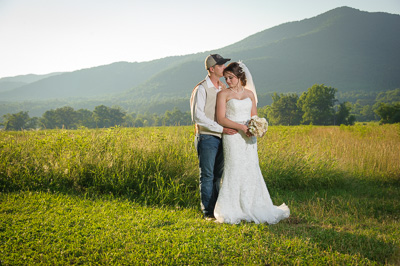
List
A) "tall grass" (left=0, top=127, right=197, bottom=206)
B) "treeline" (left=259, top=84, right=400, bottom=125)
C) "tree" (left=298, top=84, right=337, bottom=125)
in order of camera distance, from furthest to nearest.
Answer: "tree" (left=298, top=84, right=337, bottom=125) → "treeline" (left=259, top=84, right=400, bottom=125) → "tall grass" (left=0, top=127, right=197, bottom=206)

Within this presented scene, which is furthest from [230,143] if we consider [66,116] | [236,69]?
[66,116]

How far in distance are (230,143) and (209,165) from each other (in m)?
0.51

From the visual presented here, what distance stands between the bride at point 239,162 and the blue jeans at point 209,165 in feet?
0.61

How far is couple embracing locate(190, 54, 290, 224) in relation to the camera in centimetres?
468

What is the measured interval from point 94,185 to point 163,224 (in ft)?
8.18

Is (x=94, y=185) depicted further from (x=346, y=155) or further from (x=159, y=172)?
(x=346, y=155)

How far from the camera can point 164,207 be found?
18.7ft

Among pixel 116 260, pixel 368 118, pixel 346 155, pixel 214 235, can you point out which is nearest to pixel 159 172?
pixel 214 235

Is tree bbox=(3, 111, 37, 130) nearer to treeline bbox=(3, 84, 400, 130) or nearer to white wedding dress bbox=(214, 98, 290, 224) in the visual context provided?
treeline bbox=(3, 84, 400, 130)

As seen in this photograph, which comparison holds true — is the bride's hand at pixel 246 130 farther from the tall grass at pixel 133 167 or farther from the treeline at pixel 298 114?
the treeline at pixel 298 114

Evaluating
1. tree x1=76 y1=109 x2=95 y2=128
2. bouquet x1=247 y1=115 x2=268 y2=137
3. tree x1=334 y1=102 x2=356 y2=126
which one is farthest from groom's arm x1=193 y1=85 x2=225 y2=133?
tree x1=76 y1=109 x2=95 y2=128

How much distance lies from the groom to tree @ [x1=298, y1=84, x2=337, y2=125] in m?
71.5

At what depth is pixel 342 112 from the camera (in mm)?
68875

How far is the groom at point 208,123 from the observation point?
4.65m
